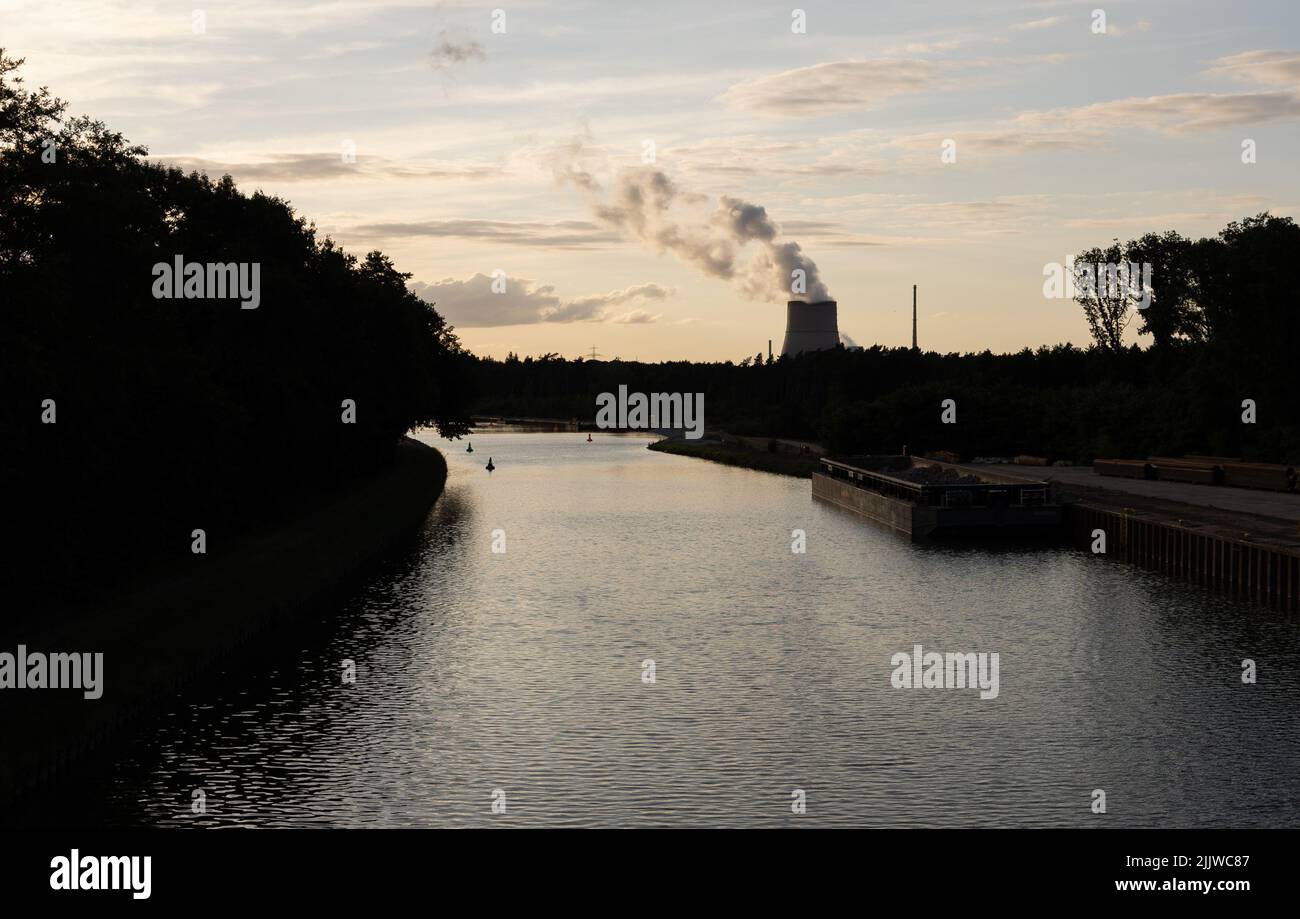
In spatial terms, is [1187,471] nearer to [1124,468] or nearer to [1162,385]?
[1124,468]

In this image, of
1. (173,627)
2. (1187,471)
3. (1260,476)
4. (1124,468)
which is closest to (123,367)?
(173,627)

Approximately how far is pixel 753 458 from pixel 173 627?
119039mm

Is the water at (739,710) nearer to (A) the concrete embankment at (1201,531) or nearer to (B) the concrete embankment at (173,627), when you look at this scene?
(B) the concrete embankment at (173,627)

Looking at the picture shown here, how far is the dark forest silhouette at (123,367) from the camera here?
135ft

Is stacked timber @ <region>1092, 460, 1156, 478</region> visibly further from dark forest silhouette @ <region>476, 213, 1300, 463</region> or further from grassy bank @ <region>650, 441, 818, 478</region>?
grassy bank @ <region>650, 441, 818, 478</region>

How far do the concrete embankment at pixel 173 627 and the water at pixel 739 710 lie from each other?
3.73 ft

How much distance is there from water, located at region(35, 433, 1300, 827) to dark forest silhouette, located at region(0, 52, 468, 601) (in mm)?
7273

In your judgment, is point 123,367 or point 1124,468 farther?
point 1124,468

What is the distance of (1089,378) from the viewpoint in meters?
155

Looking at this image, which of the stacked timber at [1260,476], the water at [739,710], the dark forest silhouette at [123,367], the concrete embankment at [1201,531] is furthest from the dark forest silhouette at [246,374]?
the concrete embankment at [1201,531]

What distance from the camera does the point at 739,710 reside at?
38.0 metres

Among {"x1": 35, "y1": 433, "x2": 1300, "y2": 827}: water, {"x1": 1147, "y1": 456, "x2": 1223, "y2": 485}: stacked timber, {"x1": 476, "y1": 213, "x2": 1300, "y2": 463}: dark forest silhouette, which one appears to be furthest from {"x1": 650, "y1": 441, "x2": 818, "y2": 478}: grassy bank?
{"x1": 35, "y1": 433, "x2": 1300, "y2": 827}: water
